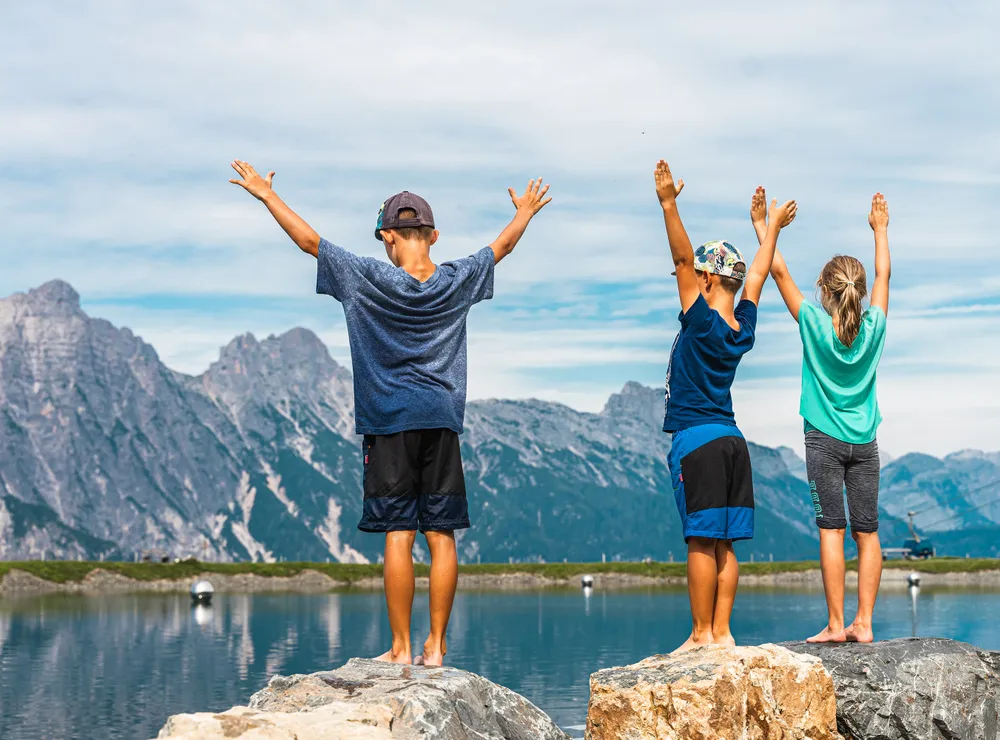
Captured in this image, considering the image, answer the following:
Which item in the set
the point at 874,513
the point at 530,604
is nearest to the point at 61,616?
the point at 530,604

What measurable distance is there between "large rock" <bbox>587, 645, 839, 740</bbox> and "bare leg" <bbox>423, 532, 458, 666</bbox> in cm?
145

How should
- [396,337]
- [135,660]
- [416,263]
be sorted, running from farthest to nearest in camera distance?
[135,660]
[416,263]
[396,337]

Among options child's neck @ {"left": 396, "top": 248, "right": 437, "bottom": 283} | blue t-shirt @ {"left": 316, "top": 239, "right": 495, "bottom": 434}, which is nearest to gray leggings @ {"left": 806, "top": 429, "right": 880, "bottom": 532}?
blue t-shirt @ {"left": 316, "top": 239, "right": 495, "bottom": 434}

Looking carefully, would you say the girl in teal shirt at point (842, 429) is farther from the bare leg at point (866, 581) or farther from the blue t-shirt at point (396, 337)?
the blue t-shirt at point (396, 337)

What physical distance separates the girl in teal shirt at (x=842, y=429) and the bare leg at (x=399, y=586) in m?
4.70

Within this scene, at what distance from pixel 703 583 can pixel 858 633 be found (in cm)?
243

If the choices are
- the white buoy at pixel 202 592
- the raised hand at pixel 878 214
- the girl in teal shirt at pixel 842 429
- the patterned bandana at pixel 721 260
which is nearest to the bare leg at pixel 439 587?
the patterned bandana at pixel 721 260

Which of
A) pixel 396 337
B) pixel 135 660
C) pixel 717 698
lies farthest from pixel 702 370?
pixel 135 660

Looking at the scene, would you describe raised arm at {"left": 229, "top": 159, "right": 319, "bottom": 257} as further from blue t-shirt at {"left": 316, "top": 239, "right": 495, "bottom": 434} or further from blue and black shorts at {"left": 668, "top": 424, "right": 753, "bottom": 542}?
blue and black shorts at {"left": 668, "top": 424, "right": 753, "bottom": 542}

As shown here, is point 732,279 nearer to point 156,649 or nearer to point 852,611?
point 156,649

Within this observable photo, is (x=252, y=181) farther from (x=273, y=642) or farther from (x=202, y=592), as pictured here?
(x=202, y=592)

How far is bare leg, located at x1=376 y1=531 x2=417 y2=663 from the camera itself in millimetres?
10344

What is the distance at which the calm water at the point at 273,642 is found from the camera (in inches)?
1983

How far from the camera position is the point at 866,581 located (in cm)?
1284
